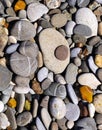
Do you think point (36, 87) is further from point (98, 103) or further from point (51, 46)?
point (98, 103)

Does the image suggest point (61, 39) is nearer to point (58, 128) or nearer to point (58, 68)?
point (58, 68)

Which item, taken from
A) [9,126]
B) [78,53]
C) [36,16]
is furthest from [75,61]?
[9,126]

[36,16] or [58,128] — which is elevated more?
[36,16]

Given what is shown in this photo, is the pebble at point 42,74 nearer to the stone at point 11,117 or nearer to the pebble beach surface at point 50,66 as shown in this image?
the pebble beach surface at point 50,66

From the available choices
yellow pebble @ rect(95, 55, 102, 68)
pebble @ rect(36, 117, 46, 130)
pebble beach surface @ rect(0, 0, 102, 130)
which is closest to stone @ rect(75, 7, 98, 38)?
pebble beach surface @ rect(0, 0, 102, 130)

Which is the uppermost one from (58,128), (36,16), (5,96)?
(36,16)
